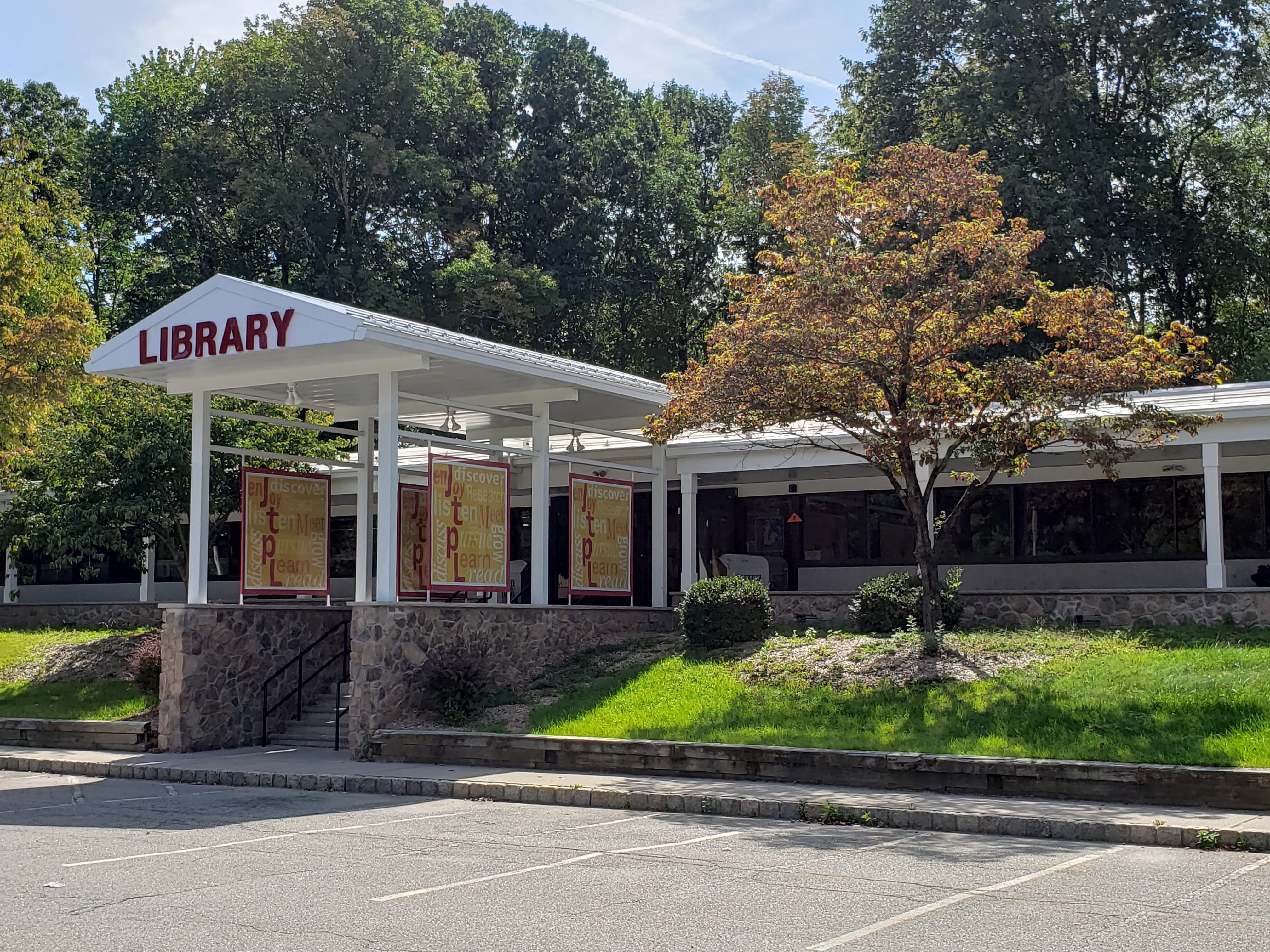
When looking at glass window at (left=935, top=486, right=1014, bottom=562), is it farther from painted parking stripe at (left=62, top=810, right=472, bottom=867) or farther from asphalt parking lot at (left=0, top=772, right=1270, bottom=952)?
painted parking stripe at (left=62, top=810, right=472, bottom=867)

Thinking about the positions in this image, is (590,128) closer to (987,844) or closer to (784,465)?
(784,465)

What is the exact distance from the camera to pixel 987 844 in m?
10.6

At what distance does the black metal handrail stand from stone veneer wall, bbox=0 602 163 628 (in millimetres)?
10302

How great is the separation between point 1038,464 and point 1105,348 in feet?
24.7

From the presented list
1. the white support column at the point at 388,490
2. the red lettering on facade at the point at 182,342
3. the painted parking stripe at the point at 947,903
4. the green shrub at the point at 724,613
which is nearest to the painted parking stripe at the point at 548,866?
Answer: the painted parking stripe at the point at 947,903

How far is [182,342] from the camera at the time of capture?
17812mm

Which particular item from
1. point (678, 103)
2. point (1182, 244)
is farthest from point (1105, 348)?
point (678, 103)

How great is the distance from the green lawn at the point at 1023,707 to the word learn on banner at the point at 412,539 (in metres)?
3.84

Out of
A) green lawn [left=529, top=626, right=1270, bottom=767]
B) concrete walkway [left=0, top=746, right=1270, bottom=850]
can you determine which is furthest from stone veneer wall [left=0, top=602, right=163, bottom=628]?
green lawn [left=529, top=626, right=1270, bottom=767]

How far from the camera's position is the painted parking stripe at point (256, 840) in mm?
9945

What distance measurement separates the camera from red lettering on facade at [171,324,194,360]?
698 inches

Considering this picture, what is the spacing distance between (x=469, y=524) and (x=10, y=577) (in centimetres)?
1907

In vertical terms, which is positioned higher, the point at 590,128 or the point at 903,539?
the point at 590,128

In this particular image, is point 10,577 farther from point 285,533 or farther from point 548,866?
point 548,866
